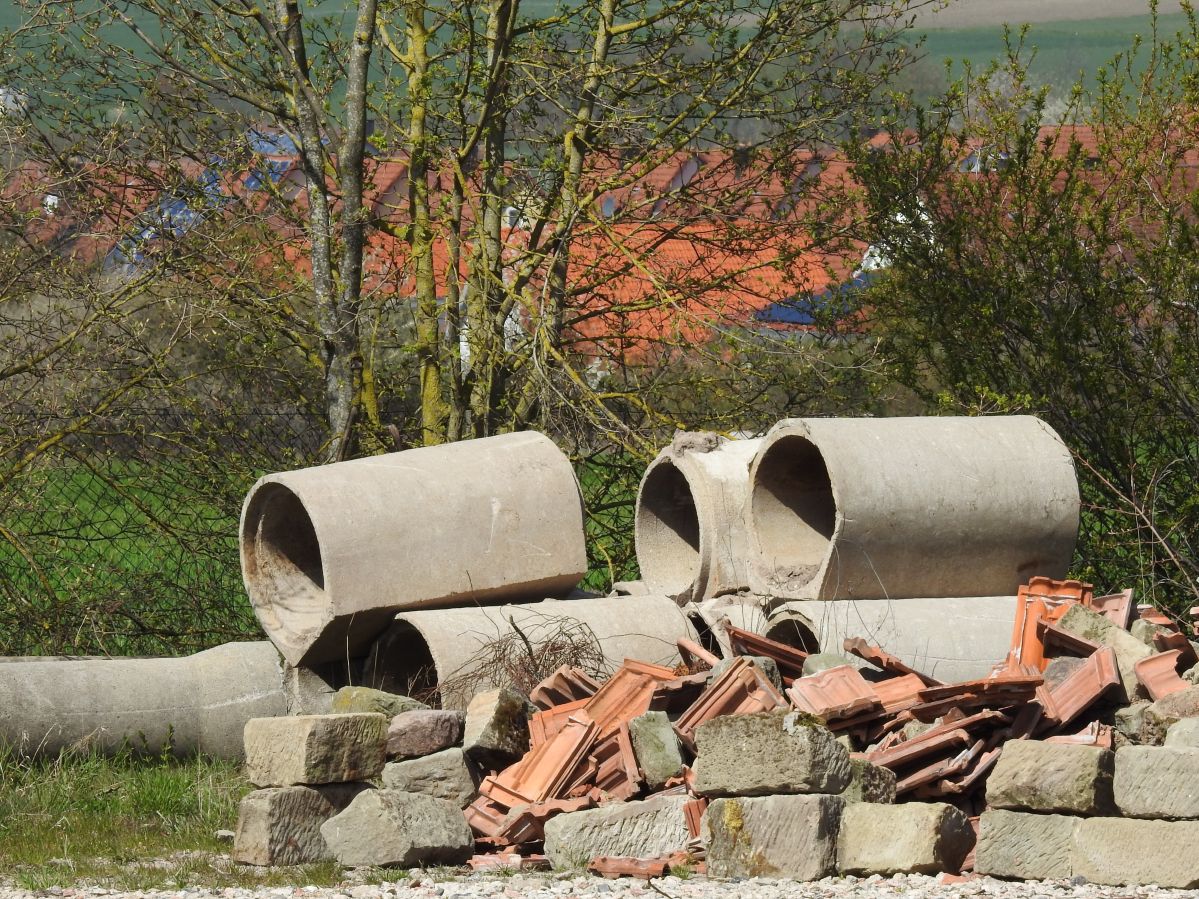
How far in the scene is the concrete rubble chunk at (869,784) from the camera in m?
4.75

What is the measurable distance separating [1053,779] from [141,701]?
399 cm

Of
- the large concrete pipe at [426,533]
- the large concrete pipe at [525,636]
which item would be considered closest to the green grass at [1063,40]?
the large concrete pipe at [426,533]

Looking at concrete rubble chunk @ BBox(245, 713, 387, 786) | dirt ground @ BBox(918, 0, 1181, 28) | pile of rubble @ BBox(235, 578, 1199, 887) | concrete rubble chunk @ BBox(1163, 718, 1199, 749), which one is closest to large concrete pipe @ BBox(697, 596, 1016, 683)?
pile of rubble @ BBox(235, 578, 1199, 887)

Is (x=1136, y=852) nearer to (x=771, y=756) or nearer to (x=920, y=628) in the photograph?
(x=771, y=756)

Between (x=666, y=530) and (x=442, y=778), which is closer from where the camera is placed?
(x=442, y=778)

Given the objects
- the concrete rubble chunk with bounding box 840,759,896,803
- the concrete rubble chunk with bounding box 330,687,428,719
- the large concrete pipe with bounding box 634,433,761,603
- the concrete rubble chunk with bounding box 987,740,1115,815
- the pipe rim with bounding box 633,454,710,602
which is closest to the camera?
the concrete rubble chunk with bounding box 987,740,1115,815

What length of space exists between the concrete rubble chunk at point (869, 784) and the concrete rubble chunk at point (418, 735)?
60.0 inches

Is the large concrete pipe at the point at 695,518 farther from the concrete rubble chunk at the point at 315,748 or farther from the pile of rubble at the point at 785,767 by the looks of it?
the concrete rubble chunk at the point at 315,748

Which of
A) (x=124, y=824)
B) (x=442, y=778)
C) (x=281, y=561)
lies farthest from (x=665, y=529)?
(x=124, y=824)

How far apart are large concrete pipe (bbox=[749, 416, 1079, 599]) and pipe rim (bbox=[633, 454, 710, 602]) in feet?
2.50

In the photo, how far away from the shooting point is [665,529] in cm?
773

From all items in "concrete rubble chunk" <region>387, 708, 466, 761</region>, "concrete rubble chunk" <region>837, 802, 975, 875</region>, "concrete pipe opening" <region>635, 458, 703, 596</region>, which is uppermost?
"concrete pipe opening" <region>635, 458, 703, 596</region>

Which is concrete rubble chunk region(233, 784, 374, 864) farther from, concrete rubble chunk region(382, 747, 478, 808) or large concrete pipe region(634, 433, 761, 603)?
large concrete pipe region(634, 433, 761, 603)

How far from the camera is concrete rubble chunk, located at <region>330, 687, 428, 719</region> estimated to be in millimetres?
5816
